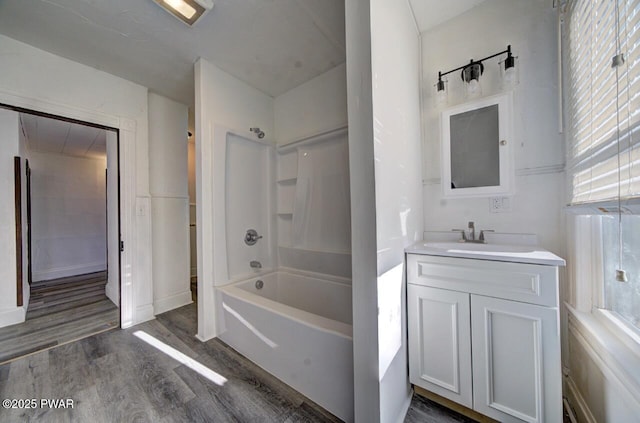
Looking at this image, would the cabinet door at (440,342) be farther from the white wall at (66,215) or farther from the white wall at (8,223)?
the white wall at (66,215)

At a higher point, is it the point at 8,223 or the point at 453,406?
the point at 8,223

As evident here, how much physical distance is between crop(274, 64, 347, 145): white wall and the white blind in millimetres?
1442

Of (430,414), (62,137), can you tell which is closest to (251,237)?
(430,414)

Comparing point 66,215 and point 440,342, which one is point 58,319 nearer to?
point 66,215

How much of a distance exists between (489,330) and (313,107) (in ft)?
7.56

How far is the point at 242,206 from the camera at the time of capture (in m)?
2.29

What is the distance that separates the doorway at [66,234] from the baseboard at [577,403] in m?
3.49

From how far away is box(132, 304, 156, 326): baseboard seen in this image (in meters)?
2.19

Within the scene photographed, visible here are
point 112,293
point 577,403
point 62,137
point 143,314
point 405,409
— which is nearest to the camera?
point 577,403

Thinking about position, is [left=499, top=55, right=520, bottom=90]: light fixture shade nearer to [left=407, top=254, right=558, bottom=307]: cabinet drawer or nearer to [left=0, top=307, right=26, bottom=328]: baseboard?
[left=407, top=254, right=558, bottom=307]: cabinet drawer

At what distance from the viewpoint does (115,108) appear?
2.15 meters

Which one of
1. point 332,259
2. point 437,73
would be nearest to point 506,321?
point 332,259

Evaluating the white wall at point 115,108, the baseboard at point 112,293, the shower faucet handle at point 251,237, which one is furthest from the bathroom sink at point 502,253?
the baseboard at point 112,293

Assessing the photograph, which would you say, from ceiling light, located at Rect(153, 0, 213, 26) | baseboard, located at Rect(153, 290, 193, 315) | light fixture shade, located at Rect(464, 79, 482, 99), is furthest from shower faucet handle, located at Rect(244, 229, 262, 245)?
light fixture shade, located at Rect(464, 79, 482, 99)
